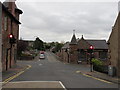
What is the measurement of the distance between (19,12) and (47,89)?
25377mm

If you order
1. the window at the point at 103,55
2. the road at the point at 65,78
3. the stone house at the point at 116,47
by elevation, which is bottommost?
the road at the point at 65,78

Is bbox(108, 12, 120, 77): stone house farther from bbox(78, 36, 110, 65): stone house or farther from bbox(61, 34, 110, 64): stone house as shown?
bbox(78, 36, 110, 65): stone house

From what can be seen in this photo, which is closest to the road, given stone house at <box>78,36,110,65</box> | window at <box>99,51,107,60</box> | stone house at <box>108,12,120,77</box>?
stone house at <box>108,12,120,77</box>

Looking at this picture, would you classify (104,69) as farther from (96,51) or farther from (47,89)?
(96,51)

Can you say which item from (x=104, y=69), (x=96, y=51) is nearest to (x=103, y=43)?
(x=96, y=51)

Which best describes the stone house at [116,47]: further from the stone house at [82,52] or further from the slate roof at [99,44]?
the slate roof at [99,44]

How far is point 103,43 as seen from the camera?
52.4 meters

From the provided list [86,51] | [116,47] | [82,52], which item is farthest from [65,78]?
[82,52]

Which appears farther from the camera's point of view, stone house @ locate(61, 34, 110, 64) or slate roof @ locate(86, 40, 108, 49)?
slate roof @ locate(86, 40, 108, 49)

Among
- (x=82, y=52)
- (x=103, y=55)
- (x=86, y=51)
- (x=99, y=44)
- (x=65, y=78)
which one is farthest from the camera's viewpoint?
(x=99, y=44)

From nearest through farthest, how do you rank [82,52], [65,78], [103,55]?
[65,78]
[82,52]
[103,55]

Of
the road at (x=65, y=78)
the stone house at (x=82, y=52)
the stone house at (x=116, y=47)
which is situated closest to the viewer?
the road at (x=65, y=78)

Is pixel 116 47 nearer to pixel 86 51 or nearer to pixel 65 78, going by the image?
pixel 65 78

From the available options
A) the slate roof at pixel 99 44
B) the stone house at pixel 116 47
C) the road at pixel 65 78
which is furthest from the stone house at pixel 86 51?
the stone house at pixel 116 47
